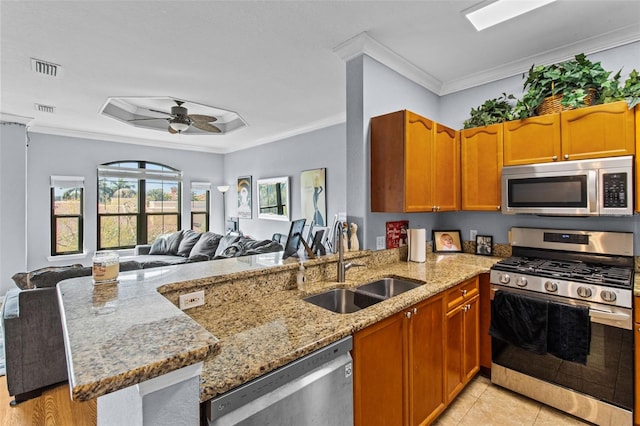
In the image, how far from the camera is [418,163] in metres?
2.42

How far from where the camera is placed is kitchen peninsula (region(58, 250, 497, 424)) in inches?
27.0

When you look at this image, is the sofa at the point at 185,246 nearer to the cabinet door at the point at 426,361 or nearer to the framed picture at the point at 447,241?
the framed picture at the point at 447,241

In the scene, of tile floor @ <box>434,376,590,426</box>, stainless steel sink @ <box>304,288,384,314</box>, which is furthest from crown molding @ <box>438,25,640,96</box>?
tile floor @ <box>434,376,590,426</box>

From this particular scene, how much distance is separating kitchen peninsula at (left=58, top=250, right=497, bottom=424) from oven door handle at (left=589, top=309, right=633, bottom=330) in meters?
0.70

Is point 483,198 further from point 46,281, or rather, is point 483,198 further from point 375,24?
point 46,281

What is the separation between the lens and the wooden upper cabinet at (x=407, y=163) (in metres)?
2.32

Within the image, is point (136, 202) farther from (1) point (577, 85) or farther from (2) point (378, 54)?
(1) point (577, 85)

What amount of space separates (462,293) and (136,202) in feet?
20.8

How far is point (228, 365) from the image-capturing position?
1.03 metres

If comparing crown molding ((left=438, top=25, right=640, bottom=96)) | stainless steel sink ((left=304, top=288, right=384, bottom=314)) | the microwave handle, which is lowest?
stainless steel sink ((left=304, top=288, right=384, bottom=314))

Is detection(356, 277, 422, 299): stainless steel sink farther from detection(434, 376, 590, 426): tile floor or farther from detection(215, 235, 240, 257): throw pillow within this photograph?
detection(215, 235, 240, 257): throw pillow

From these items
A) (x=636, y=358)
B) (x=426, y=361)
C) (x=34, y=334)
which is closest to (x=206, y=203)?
(x=34, y=334)

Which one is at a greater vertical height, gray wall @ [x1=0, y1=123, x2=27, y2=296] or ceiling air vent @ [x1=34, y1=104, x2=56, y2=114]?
ceiling air vent @ [x1=34, y1=104, x2=56, y2=114]

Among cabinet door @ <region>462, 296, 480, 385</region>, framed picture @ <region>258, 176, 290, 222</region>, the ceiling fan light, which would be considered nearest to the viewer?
cabinet door @ <region>462, 296, 480, 385</region>
